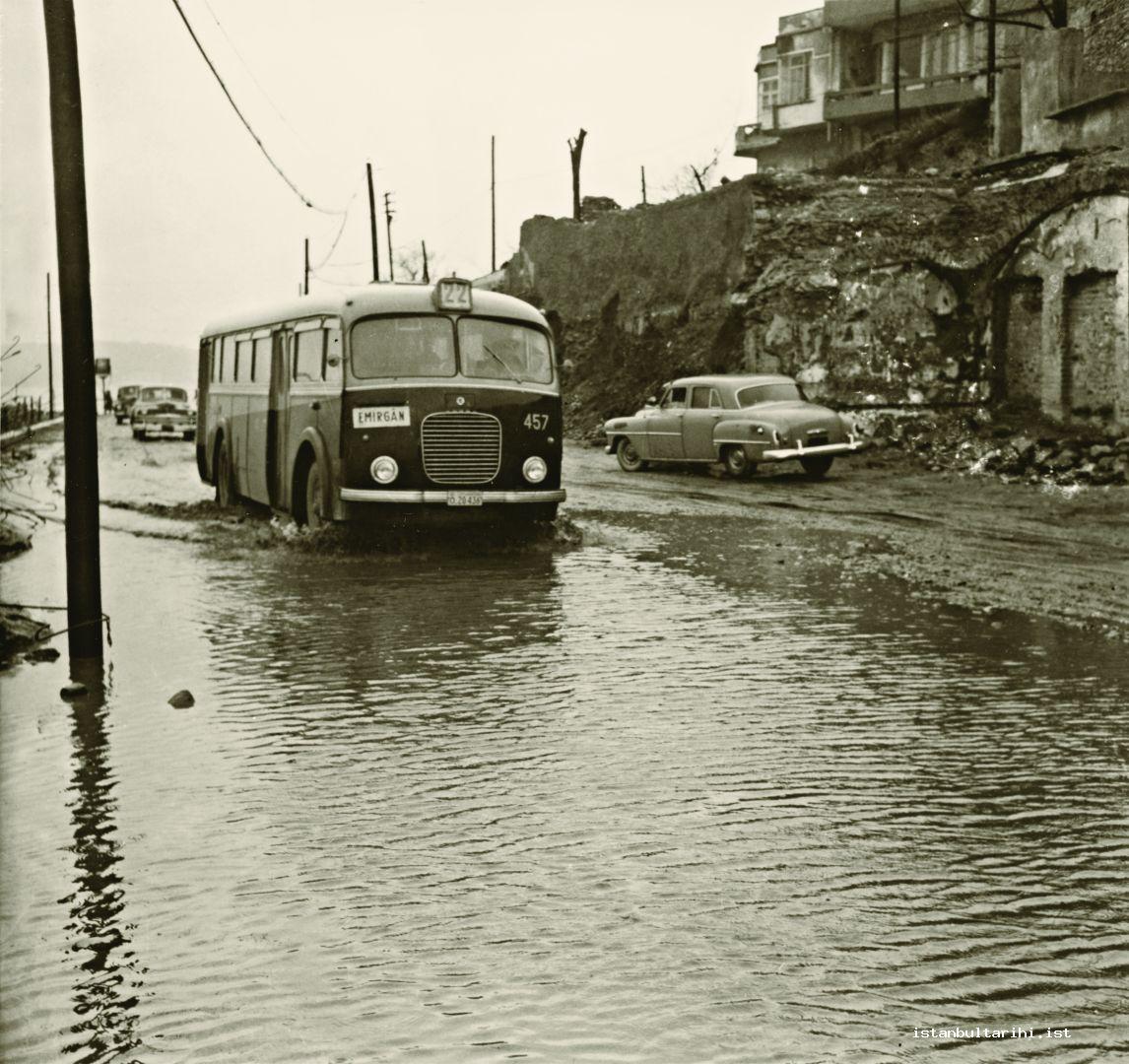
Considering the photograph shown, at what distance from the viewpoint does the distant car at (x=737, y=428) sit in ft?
74.1

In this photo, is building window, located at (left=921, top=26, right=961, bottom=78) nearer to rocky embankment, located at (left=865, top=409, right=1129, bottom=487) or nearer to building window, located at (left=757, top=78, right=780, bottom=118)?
building window, located at (left=757, top=78, right=780, bottom=118)

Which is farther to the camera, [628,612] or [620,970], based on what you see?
[628,612]

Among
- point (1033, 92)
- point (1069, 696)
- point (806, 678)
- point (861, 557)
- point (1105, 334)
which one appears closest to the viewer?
point (1069, 696)

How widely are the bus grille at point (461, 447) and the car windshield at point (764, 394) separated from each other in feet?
33.2

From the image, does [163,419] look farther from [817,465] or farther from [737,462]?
[817,465]

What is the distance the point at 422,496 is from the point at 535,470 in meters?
1.19

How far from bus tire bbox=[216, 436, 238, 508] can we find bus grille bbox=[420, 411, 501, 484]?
5.34m

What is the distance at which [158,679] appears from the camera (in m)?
8.50

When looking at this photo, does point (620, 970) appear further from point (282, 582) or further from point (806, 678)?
point (282, 582)

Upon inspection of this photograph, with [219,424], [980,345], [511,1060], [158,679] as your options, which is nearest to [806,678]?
[158,679]

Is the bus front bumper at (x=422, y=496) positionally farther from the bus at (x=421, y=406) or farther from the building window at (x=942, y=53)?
the building window at (x=942, y=53)

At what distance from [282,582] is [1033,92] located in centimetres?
2623

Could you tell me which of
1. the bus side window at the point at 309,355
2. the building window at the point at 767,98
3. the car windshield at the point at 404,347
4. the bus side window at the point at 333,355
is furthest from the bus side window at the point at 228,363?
the building window at the point at 767,98

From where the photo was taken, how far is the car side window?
2452cm
